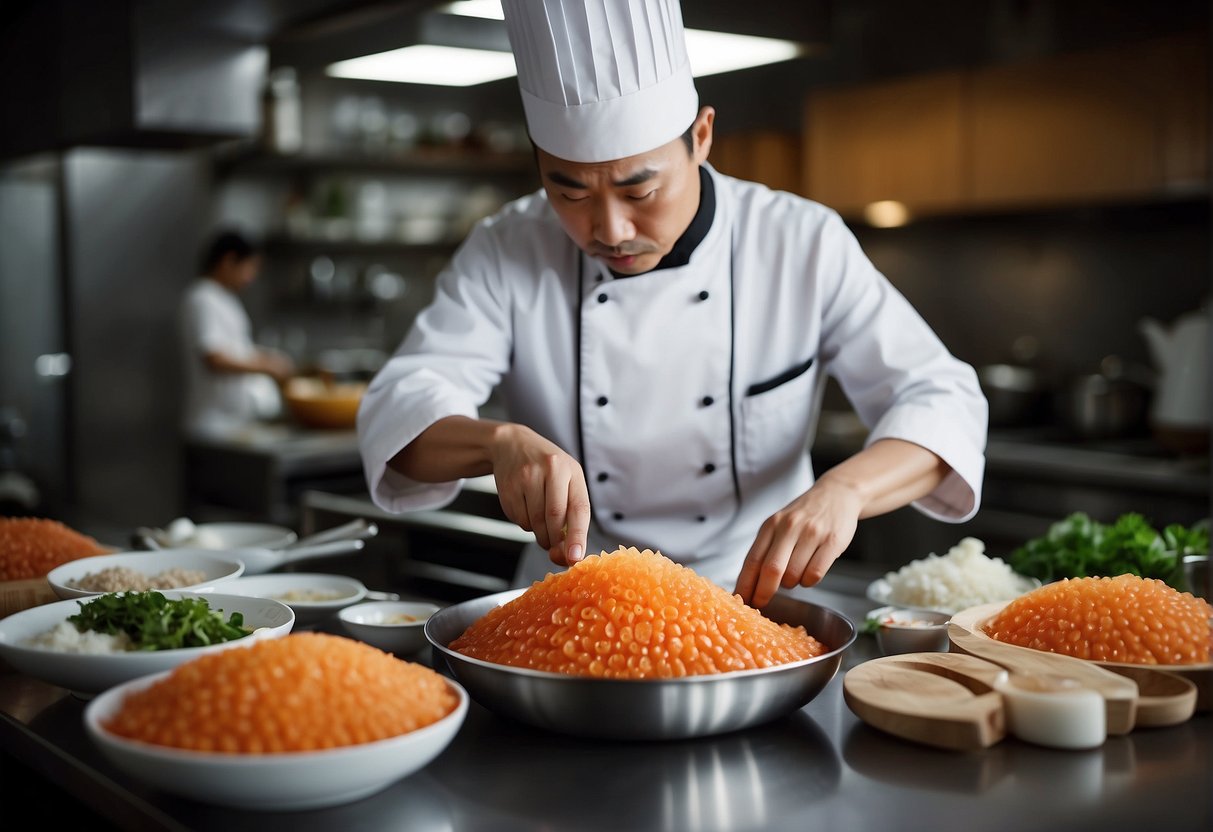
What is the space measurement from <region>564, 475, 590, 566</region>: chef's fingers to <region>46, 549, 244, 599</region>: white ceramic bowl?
0.48m

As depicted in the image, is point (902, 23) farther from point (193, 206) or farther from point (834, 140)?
point (193, 206)

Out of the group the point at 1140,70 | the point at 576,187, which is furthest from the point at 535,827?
the point at 1140,70

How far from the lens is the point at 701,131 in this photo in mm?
1771

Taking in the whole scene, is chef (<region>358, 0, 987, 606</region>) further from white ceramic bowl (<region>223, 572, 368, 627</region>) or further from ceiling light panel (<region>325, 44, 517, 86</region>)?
ceiling light panel (<region>325, 44, 517, 86</region>)

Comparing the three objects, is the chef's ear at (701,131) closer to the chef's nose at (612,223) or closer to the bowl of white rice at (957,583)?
the chef's nose at (612,223)

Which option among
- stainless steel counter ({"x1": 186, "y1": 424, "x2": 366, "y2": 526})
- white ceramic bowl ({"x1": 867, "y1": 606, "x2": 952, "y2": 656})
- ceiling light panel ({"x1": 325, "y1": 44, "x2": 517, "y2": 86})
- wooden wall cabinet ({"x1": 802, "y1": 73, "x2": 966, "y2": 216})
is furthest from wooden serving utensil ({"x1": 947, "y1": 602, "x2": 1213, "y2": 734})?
wooden wall cabinet ({"x1": 802, "y1": 73, "x2": 966, "y2": 216})

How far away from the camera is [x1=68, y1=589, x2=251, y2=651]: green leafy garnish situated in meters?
1.21

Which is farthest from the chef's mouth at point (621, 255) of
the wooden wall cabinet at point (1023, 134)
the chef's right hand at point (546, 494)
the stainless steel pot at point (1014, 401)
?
the stainless steel pot at point (1014, 401)

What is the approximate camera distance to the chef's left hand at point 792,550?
1.35 metres

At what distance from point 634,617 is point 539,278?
3.12ft

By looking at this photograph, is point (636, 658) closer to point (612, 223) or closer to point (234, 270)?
point (612, 223)

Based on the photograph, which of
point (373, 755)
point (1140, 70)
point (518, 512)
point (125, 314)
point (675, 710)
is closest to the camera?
point (373, 755)

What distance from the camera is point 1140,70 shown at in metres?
3.87

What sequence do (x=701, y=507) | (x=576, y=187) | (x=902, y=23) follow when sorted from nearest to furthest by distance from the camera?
(x=576, y=187) → (x=701, y=507) → (x=902, y=23)
